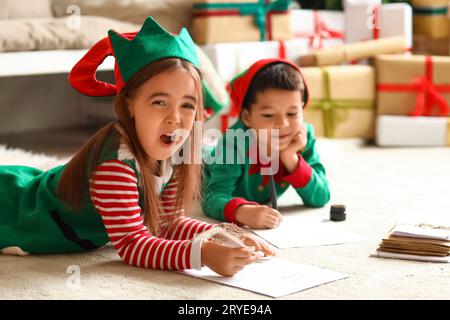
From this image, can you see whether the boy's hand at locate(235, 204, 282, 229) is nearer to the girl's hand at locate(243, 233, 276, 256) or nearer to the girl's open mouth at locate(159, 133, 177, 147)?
the girl's hand at locate(243, 233, 276, 256)

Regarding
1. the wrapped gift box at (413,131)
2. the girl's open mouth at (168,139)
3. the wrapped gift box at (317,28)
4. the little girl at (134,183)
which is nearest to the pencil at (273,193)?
the little girl at (134,183)

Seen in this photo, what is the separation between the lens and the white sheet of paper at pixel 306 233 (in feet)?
4.88

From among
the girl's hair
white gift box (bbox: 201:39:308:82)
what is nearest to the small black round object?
the girl's hair

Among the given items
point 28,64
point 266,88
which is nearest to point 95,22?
point 28,64

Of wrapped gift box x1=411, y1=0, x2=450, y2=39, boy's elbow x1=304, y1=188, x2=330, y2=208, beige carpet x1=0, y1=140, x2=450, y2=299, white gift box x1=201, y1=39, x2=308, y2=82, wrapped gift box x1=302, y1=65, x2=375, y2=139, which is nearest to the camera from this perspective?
beige carpet x1=0, y1=140, x2=450, y2=299

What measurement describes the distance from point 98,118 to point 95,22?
2.01ft

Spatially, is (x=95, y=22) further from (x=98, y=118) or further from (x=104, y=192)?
(x=104, y=192)

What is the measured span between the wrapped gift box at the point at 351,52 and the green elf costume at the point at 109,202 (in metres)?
1.38

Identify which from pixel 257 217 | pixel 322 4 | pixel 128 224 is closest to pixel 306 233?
pixel 257 217

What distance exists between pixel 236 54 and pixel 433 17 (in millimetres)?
886

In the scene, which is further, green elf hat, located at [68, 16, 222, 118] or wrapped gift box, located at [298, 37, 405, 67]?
wrapped gift box, located at [298, 37, 405, 67]

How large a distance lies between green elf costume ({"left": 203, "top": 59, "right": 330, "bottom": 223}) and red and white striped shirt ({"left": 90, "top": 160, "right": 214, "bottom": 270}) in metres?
0.39

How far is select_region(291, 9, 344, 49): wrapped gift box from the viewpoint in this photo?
288 centimetres

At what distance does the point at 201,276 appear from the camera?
125 cm
